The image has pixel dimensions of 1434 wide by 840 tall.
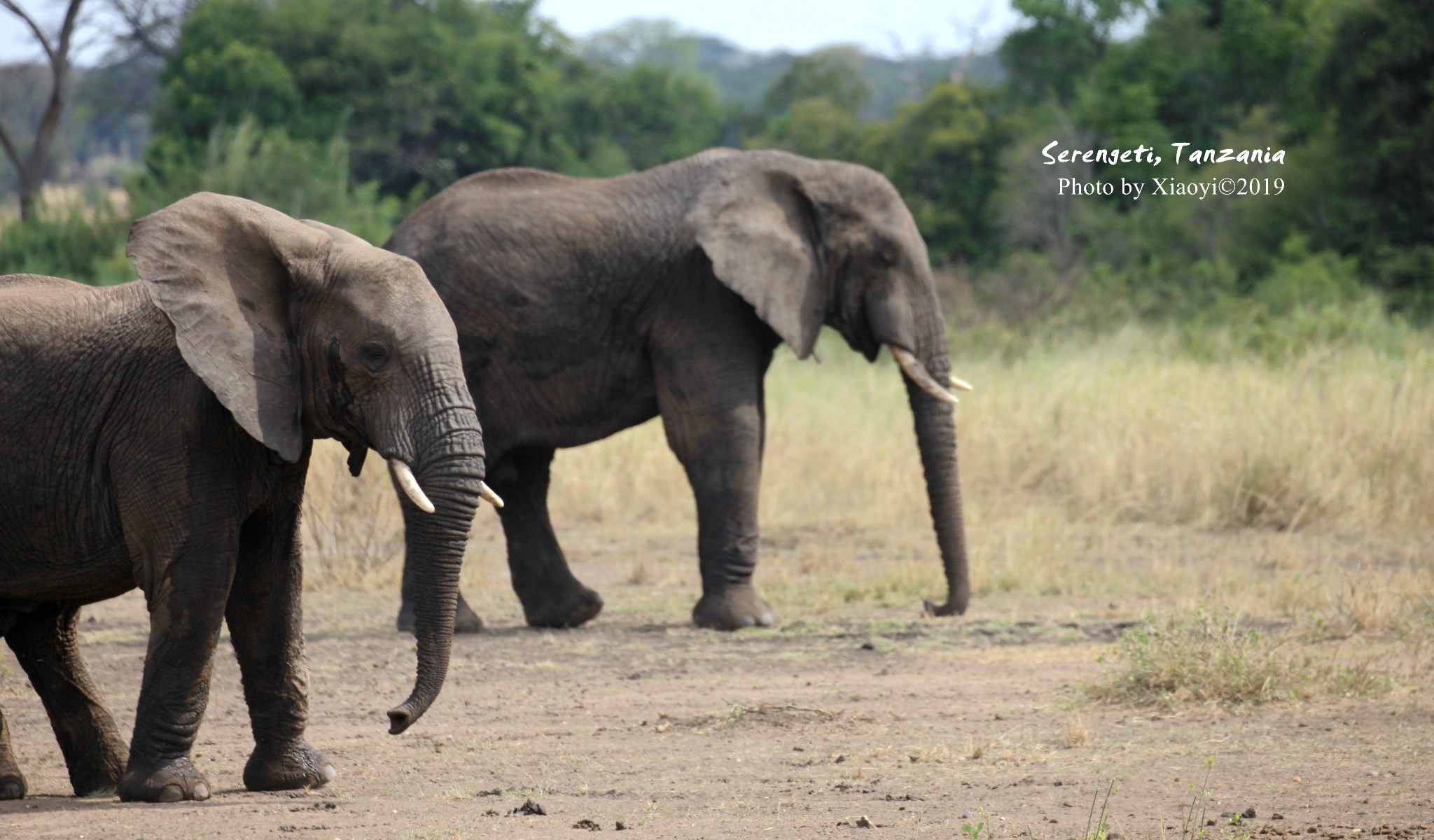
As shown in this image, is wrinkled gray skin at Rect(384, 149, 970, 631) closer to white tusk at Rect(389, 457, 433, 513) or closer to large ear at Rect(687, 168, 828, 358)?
large ear at Rect(687, 168, 828, 358)

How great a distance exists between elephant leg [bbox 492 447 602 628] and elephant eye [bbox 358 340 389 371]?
4.00m

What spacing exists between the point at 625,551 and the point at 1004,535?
8.34ft

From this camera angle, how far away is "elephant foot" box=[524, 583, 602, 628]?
29.4 ft

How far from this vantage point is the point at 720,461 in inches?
344

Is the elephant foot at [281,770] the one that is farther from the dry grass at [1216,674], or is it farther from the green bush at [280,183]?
the green bush at [280,183]

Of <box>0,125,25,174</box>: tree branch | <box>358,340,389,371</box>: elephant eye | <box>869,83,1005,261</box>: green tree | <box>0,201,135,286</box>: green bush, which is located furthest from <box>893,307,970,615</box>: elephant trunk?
<box>0,125,25,174</box>: tree branch

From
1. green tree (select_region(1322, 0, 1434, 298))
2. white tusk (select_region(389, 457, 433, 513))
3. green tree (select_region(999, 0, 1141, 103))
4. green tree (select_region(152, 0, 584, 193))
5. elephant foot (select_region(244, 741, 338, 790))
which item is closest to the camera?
white tusk (select_region(389, 457, 433, 513))

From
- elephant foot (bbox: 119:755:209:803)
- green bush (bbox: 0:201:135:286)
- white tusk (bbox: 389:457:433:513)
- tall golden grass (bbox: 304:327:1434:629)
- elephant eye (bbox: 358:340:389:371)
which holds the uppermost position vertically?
green bush (bbox: 0:201:135:286)

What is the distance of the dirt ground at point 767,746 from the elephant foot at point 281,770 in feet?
0.20

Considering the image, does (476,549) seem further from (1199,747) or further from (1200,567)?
(1199,747)

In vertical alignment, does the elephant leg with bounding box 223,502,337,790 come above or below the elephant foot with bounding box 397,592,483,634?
above

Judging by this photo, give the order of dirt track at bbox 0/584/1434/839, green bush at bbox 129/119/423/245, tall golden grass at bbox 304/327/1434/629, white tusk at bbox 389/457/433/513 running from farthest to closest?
green bush at bbox 129/119/423/245, tall golden grass at bbox 304/327/1434/629, dirt track at bbox 0/584/1434/839, white tusk at bbox 389/457/433/513

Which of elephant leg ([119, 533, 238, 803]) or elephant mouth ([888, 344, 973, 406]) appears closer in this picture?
elephant leg ([119, 533, 238, 803])

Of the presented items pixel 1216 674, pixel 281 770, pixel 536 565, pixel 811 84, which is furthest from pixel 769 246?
pixel 811 84
